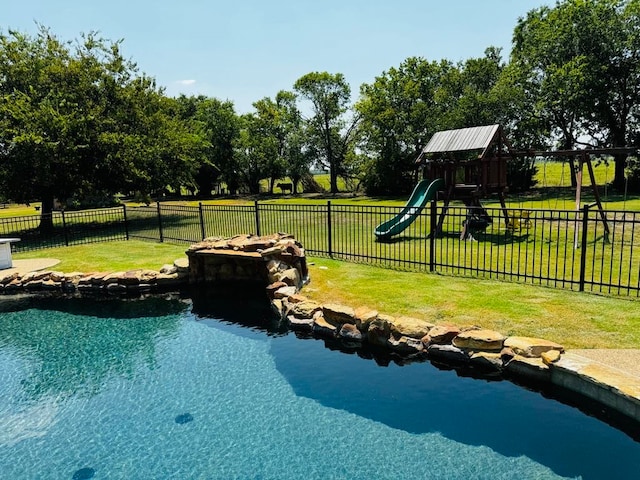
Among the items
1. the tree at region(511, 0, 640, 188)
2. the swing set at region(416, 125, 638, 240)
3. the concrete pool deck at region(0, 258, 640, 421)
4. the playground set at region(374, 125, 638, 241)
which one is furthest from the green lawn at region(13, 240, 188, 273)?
the tree at region(511, 0, 640, 188)

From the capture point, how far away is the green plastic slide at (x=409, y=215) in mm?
13525

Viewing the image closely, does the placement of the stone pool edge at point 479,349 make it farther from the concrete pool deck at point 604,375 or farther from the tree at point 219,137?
the tree at point 219,137

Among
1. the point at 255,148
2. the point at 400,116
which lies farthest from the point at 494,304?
the point at 255,148

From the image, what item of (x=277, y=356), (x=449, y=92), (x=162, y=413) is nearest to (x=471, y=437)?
(x=277, y=356)

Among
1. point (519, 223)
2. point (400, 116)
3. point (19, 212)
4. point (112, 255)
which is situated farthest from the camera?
point (400, 116)

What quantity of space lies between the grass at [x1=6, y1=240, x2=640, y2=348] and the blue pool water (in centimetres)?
113

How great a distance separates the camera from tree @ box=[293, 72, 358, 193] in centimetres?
3838

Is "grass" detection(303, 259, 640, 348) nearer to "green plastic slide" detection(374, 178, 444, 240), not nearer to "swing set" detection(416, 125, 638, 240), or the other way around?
"green plastic slide" detection(374, 178, 444, 240)

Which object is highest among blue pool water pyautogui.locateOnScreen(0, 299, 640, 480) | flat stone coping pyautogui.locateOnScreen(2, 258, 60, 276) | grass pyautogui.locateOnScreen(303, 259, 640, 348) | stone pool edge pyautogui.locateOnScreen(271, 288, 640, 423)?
grass pyautogui.locateOnScreen(303, 259, 640, 348)

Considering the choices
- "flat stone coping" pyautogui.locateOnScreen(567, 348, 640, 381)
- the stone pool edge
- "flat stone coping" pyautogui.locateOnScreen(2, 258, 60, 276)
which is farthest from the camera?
"flat stone coping" pyautogui.locateOnScreen(2, 258, 60, 276)

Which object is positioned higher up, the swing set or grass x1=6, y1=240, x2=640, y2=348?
the swing set

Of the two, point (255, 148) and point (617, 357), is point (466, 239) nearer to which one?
point (617, 357)

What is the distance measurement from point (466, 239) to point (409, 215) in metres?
1.84

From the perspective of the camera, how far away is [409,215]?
43.5 feet
